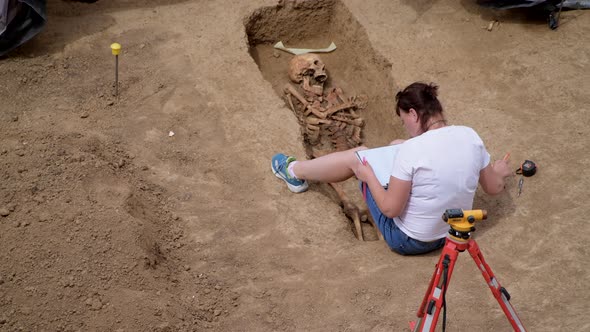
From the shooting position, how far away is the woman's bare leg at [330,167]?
471cm

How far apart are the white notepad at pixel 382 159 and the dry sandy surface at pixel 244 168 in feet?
1.99

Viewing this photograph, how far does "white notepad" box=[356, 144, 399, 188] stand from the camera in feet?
14.4

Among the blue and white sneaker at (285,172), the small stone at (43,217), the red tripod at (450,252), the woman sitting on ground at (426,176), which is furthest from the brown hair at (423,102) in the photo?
the small stone at (43,217)

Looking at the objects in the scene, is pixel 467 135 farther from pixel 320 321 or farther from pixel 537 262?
pixel 320 321

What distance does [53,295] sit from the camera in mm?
3941

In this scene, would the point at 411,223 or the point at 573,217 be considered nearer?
the point at 411,223

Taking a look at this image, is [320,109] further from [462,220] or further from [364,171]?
[462,220]

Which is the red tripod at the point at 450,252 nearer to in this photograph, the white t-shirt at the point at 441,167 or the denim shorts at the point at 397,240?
the white t-shirt at the point at 441,167

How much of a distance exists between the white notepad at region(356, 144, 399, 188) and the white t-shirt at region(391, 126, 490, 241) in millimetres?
326

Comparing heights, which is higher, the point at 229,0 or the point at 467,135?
the point at 467,135

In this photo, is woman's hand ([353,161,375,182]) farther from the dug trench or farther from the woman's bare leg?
the dug trench

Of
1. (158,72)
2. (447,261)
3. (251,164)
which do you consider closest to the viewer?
(447,261)

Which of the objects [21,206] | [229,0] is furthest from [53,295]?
[229,0]

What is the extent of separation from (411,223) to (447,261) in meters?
1.06
